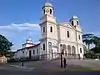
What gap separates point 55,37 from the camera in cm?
5350

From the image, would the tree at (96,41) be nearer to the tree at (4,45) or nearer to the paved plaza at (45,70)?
the tree at (4,45)

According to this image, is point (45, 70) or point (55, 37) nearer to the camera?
point (45, 70)

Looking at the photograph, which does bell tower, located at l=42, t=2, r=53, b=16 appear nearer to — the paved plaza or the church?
the church

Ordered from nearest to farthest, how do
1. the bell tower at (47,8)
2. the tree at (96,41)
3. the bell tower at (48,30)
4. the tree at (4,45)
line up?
1. the bell tower at (48,30)
2. the bell tower at (47,8)
3. the tree at (4,45)
4. the tree at (96,41)

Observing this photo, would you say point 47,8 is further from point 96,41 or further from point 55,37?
point 96,41

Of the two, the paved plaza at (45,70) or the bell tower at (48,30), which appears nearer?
the paved plaza at (45,70)

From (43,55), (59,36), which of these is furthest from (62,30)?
(43,55)

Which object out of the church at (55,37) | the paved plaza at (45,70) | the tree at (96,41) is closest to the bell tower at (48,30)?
the church at (55,37)

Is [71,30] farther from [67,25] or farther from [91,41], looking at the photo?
[91,41]

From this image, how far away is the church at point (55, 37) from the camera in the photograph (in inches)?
1999

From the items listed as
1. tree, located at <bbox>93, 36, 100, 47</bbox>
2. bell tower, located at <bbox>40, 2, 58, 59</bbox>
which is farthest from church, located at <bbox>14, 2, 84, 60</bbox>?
tree, located at <bbox>93, 36, 100, 47</bbox>

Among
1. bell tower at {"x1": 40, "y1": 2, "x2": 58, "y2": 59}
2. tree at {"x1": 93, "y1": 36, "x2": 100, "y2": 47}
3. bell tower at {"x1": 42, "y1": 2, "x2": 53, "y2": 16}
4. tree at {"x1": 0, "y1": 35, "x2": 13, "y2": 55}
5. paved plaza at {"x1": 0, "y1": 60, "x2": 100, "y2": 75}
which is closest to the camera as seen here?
paved plaza at {"x1": 0, "y1": 60, "x2": 100, "y2": 75}

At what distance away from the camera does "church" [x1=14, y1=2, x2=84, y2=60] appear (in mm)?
50781

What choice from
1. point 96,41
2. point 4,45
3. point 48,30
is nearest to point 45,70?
point 48,30
